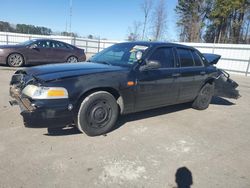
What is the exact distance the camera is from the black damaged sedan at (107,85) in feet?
11.1

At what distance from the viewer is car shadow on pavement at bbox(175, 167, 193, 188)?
2758 mm

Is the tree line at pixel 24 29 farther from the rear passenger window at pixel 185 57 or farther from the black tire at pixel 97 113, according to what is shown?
the black tire at pixel 97 113

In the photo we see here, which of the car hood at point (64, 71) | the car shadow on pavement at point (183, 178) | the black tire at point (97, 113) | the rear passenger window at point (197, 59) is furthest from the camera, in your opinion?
the rear passenger window at point (197, 59)

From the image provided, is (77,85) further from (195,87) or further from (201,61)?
(201,61)

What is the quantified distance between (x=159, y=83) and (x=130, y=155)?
1749mm

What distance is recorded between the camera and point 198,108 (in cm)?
606

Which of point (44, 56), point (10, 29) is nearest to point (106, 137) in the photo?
point (44, 56)

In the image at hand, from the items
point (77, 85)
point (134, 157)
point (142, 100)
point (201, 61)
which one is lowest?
point (134, 157)

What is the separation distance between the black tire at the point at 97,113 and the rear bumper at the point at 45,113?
25 cm

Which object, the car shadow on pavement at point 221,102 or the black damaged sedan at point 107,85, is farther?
the car shadow on pavement at point 221,102

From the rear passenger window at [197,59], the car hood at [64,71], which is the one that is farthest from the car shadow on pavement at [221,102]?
the car hood at [64,71]

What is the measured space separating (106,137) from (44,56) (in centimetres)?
911

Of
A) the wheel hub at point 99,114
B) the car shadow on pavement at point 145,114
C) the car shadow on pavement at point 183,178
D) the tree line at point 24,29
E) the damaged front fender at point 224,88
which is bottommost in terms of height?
the car shadow on pavement at point 183,178

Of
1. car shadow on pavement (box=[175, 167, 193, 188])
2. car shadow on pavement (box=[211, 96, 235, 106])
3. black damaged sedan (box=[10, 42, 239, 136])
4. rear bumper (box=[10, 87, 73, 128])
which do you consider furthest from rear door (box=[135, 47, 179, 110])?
car shadow on pavement (box=[211, 96, 235, 106])
